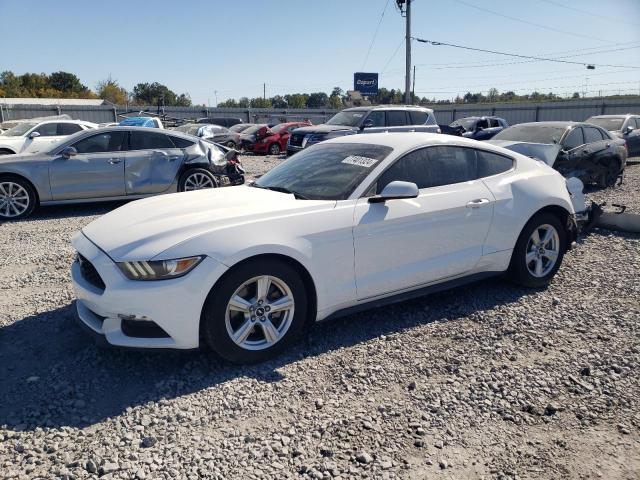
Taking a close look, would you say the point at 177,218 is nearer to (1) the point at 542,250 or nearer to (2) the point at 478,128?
(1) the point at 542,250

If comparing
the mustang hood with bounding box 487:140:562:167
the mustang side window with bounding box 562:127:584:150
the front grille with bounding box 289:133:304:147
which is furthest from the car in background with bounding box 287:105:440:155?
the mustang hood with bounding box 487:140:562:167

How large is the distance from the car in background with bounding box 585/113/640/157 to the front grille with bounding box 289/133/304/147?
28.7ft

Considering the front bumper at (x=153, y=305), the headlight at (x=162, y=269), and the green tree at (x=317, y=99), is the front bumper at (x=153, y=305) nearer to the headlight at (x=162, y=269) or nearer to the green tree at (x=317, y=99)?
the headlight at (x=162, y=269)

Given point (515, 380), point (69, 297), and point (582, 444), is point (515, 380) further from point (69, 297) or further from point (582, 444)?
point (69, 297)

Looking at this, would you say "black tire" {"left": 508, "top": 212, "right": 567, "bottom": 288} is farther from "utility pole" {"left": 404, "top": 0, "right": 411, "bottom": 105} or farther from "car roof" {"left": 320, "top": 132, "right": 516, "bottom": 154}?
"utility pole" {"left": 404, "top": 0, "right": 411, "bottom": 105}

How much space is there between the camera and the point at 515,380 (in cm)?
327

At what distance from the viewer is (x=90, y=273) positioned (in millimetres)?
3473

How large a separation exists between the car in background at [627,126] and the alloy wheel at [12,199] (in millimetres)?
14753

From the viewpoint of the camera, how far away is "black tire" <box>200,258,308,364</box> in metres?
3.22

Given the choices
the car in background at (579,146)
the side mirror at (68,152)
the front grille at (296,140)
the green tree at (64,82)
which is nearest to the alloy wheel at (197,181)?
the side mirror at (68,152)

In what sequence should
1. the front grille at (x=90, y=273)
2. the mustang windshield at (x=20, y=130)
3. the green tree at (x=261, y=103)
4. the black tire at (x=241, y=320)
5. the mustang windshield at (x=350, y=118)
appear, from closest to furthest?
1. the black tire at (x=241, y=320)
2. the front grille at (x=90, y=273)
3. the mustang windshield at (x=20, y=130)
4. the mustang windshield at (x=350, y=118)
5. the green tree at (x=261, y=103)

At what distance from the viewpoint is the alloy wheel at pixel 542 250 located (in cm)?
479

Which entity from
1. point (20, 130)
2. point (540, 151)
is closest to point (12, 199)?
point (20, 130)

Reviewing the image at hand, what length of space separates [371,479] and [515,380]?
1.38 metres
